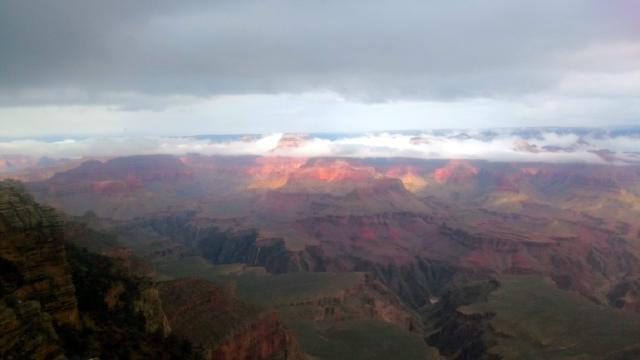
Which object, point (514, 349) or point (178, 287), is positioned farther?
point (514, 349)

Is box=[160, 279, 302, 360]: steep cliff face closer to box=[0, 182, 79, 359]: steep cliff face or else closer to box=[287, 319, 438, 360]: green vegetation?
box=[287, 319, 438, 360]: green vegetation

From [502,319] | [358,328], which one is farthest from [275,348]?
[502,319]

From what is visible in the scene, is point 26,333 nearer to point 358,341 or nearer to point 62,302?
point 62,302

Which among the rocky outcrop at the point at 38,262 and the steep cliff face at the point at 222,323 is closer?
the rocky outcrop at the point at 38,262

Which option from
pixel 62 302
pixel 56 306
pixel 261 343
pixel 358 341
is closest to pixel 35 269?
pixel 62 302

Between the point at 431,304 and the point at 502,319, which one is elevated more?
the point at 502,319

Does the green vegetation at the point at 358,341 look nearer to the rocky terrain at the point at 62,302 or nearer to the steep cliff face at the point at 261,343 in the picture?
the steep cliff face at the point at 261,343

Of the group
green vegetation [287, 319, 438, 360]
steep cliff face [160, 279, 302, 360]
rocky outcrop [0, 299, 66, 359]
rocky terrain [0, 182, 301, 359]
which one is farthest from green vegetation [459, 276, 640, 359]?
rocky outcrop [0, 299, 66, 359]

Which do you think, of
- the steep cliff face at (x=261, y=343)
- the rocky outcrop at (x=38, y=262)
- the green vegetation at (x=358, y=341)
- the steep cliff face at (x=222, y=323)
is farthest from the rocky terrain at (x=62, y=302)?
the green vegetation at (x=358, y=341)

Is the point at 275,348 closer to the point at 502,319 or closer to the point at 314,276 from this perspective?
the point at 502,319
